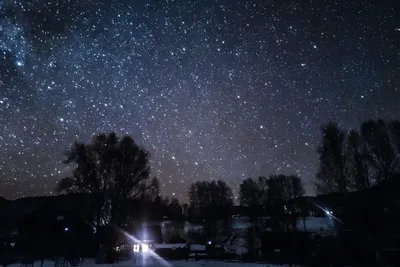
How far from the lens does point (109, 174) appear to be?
133ft

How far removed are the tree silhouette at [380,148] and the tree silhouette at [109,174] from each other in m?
28.7

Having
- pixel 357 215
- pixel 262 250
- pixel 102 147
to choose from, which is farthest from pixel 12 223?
pixel 357 215

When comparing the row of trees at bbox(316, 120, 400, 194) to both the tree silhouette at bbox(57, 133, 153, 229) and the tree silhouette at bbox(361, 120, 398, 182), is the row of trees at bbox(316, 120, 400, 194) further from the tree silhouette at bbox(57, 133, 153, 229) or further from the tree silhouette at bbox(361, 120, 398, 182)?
the tree silhouette at bbox(57, 133, 153, 229)

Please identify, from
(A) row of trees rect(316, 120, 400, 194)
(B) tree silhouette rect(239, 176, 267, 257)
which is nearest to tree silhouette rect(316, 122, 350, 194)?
(A) row of trees rect(316, 120, 400, 194)

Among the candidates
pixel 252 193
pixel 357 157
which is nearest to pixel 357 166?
pixel 357 157

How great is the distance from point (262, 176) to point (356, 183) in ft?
177

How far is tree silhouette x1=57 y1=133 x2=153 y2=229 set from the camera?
39.1 m

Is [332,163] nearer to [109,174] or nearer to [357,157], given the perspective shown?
[357,157]

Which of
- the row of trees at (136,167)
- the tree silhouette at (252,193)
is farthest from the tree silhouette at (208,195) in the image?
the row of trees at (136,167)

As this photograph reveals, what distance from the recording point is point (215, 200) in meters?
94.6

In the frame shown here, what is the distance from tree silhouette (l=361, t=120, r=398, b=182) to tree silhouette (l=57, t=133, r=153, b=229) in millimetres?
28704

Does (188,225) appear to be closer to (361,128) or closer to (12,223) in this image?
(12,223)

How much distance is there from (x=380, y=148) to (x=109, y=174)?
34.1 metres

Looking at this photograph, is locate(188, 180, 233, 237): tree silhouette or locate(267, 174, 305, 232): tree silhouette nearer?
locate(267, 174, 305, 232): tree silhouette
